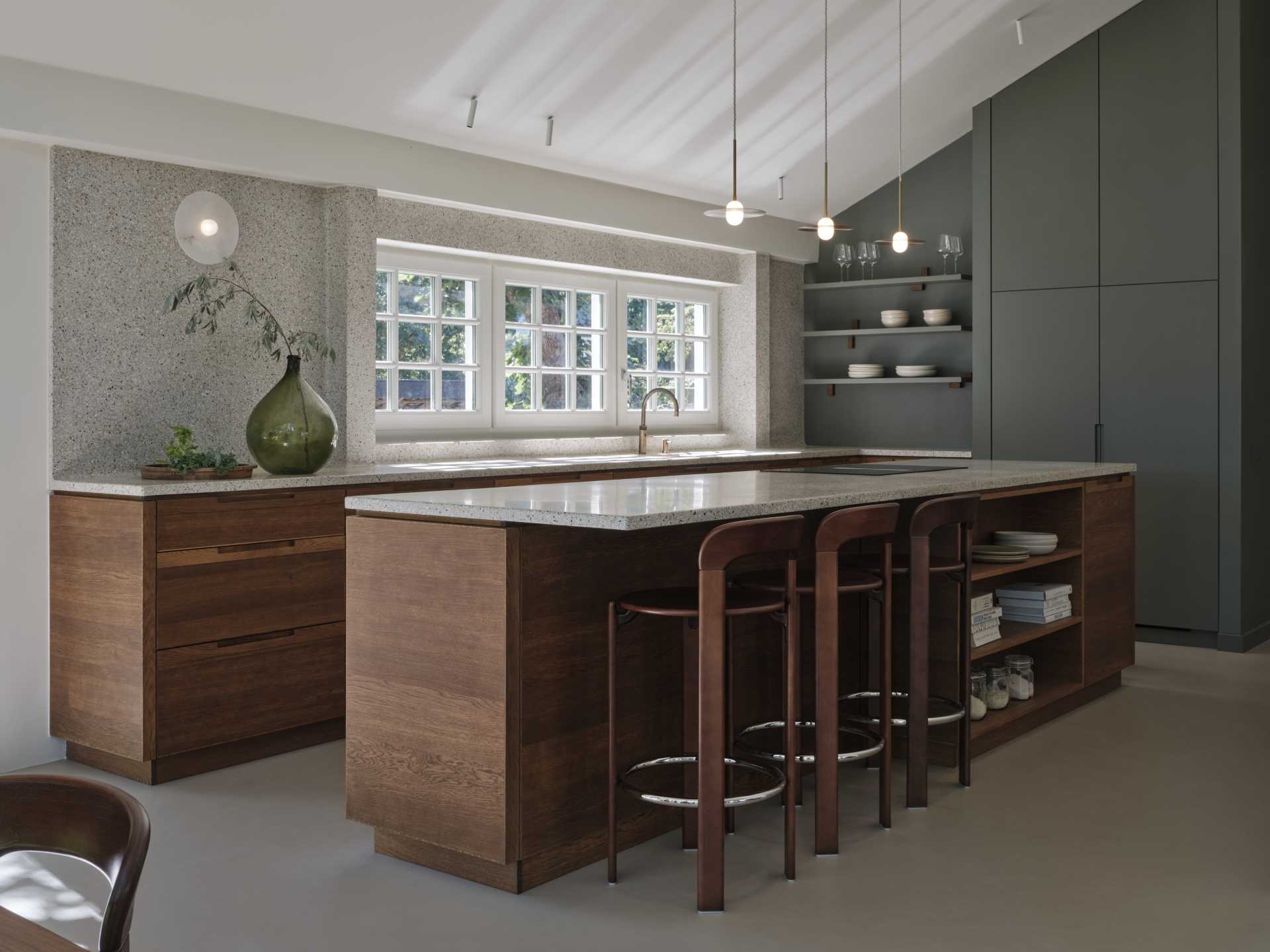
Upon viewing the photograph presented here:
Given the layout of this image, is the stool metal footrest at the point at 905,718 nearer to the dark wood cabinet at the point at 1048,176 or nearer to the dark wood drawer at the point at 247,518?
the dark wood drawer at the point at 247,518

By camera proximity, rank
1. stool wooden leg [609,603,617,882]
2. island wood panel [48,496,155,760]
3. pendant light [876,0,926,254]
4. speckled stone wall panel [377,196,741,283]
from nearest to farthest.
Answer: stool wooden leg [609,603,617,882]
island wood panel [48,496,155,760]
pendant light [876,0,926,254]
speckled stone wall panel [377,196,741,283]

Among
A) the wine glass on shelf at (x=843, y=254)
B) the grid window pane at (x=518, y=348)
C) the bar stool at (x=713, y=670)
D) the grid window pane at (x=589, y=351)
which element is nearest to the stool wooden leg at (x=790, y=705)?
the bar stool at (x=713, y=670)

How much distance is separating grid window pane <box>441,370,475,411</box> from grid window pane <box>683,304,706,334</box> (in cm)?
189

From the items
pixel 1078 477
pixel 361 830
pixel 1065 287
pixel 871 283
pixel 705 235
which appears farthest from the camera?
pixel 871 283

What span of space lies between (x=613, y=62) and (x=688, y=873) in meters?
3.62

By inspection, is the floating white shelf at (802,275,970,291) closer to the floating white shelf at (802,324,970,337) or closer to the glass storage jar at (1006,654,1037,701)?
the floating white shelf at (802,324,970,337)

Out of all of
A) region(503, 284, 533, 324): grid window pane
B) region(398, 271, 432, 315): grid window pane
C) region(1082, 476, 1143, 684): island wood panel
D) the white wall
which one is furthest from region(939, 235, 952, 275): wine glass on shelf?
the white wall

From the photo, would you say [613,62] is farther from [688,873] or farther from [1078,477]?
[688,873]

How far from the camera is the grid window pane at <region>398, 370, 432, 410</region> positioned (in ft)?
19.8

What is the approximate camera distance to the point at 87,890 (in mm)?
3072

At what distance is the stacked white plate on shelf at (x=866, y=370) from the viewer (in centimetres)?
775

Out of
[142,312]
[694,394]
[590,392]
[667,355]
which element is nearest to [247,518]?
[142,312]

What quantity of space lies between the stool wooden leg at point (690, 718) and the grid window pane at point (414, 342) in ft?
10.2

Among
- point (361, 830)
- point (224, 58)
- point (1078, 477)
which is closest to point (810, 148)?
point (1078, 477)
